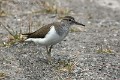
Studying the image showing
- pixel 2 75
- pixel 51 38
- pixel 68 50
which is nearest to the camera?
pixel 2 75

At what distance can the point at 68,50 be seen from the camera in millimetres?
11773

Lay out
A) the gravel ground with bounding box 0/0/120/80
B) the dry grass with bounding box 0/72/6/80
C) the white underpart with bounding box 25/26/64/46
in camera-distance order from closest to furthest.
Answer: the dry grass with bounding box 0/72/6/80
the gravel ground with bounding box 0/0/120/80
the white underpart with bounding box 25/26/64/46

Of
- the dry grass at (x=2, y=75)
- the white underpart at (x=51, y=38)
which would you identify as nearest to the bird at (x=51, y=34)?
the white underpart at (x=51, y=38)

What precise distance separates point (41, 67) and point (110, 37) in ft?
11.6

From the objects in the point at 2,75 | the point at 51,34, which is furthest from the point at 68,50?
the point at 2,75

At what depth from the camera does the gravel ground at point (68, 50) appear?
9891 millimetres

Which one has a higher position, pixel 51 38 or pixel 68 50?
pixel 51 38

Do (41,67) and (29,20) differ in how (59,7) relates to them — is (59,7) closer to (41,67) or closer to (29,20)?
(29,20)

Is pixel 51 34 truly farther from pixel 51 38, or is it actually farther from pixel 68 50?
pixel 68 50

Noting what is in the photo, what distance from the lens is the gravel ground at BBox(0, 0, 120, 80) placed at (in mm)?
9891

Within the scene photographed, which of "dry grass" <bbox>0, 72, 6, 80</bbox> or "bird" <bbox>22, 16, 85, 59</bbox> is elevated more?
"bird" <bbox>22, 16, 85, 59</bbox>

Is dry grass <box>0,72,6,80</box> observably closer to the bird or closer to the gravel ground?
the gravel ground

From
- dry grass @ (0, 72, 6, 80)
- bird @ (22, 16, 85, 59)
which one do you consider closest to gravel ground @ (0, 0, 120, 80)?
dry grass @ (0, 72, 6, 80)

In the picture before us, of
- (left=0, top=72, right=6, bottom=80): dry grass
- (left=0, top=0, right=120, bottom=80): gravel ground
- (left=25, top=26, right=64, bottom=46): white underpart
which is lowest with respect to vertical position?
(left=0, top=72, right=6, bottom=80): dry grass
